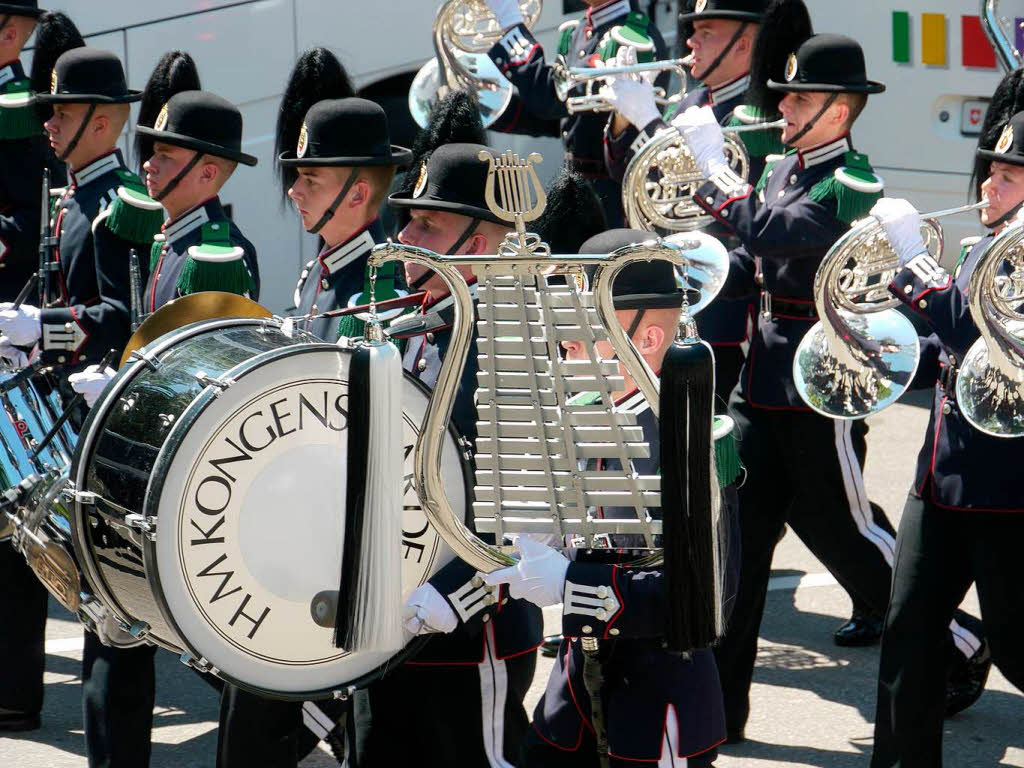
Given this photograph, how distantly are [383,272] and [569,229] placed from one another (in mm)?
500

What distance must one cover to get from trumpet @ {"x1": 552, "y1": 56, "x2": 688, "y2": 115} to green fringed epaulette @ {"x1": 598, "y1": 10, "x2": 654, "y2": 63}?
0.09m

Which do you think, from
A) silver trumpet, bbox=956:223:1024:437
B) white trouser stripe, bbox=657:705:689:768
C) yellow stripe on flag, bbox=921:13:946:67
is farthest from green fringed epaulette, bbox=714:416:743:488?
yellow stripe on flag, bbox=921:13:946:67

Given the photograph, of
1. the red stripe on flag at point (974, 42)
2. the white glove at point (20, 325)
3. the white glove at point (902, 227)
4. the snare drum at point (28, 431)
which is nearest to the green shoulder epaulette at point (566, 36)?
the red stripe on flag at point (974, 42)

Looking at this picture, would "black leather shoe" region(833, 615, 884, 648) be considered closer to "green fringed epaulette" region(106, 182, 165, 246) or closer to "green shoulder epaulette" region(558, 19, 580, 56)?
"green fringed epaulette" region(106, 182, 165, 246)

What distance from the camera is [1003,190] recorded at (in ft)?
12.7

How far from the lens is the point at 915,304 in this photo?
3840 millimetres

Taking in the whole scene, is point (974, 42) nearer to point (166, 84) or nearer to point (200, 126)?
point (166, 84)

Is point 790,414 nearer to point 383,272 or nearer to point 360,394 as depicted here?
point 383,272

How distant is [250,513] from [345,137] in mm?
1317

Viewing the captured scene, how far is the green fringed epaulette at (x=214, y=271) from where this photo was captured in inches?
161

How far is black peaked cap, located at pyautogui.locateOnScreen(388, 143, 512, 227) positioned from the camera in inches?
136

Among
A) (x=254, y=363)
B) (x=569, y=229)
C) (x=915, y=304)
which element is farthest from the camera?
(x=915, y=304)

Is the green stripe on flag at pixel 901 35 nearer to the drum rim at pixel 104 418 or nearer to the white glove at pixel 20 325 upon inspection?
the white glove at pixel 20 325

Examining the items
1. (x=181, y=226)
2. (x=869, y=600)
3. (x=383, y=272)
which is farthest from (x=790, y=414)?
(x=181, y=226)
